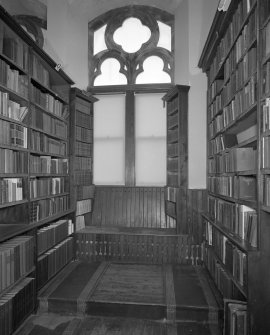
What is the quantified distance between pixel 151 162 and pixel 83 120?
1.39 metres

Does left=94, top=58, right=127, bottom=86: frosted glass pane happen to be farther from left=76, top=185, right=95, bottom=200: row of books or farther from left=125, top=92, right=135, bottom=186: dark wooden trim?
left=76, top=185, right=95, bottom=200: row of books

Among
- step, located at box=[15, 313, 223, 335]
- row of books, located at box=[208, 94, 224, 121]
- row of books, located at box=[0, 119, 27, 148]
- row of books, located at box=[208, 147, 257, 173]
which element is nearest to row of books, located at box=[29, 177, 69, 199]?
row of books, located at box=[0, 119, 27, 148]

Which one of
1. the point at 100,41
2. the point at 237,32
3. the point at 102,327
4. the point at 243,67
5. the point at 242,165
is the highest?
Answer: the point at 100,41

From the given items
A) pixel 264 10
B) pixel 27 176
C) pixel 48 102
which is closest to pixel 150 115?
pixel 48 102

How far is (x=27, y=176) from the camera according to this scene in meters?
3.13

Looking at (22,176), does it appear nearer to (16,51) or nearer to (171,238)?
(16,51)

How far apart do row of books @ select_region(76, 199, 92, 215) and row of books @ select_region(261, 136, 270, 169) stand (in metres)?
3.19

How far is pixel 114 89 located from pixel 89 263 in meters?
2.97

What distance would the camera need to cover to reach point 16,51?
9.73 ft

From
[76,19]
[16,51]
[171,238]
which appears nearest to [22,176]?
[16,51]

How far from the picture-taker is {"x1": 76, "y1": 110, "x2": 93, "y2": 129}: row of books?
473 cm

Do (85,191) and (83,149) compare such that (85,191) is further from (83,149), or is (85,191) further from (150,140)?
(150,140)

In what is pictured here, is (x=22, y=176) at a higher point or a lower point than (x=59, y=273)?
higher

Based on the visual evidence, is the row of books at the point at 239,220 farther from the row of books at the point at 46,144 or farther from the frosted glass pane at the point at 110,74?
the frosted glass pane at the point at 110,74
